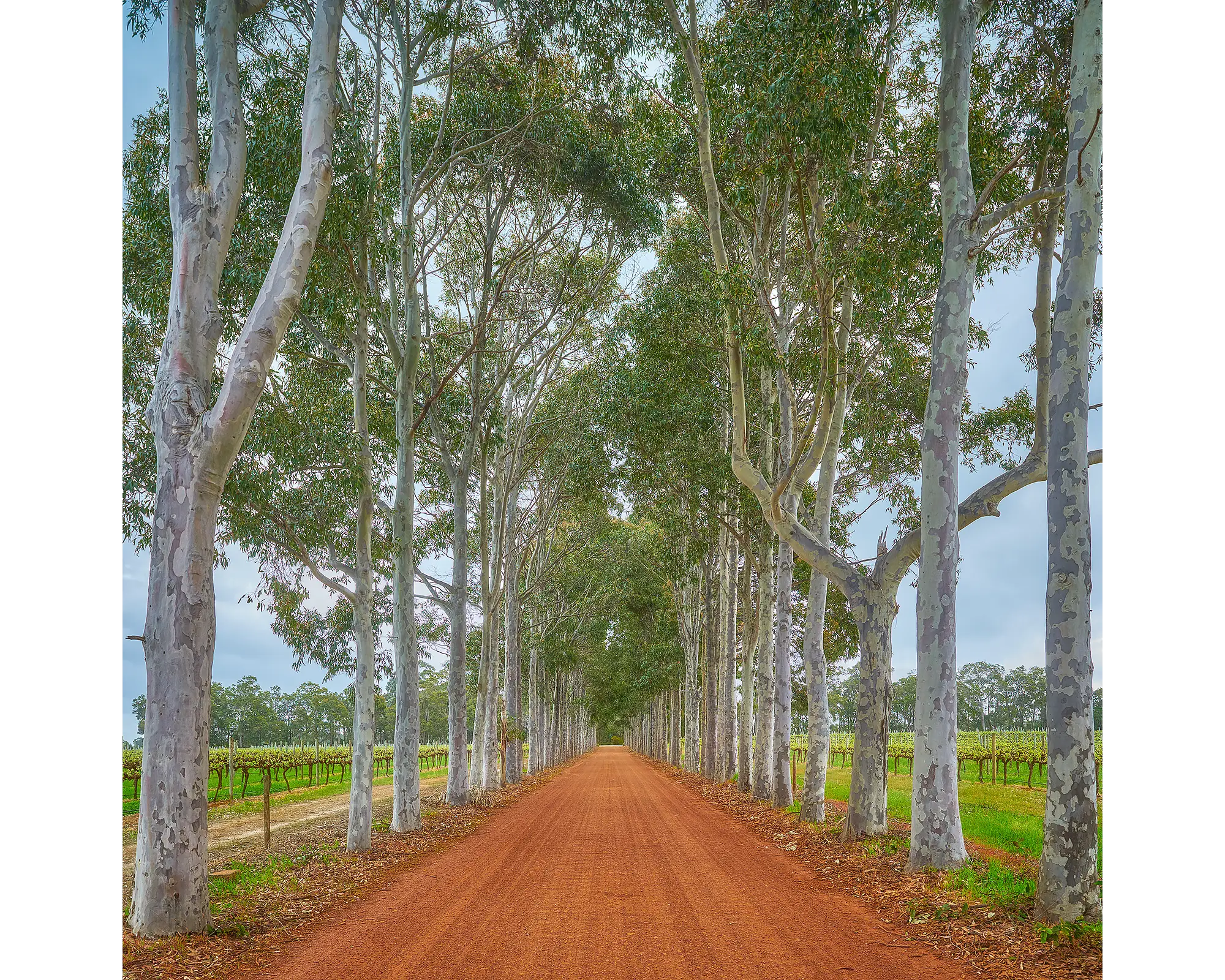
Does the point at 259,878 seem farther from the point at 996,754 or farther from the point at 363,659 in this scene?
the point at 996,754

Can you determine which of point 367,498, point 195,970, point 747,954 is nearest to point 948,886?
point 747,954

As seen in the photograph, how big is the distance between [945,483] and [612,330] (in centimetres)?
1262

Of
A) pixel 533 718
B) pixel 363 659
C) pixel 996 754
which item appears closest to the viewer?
pixel 363 659

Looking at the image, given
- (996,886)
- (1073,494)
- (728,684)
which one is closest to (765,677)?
(728,684)

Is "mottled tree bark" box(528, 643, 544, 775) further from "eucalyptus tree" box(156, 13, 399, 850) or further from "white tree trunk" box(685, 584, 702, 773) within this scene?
"eucalyptus tree" box(156, 13, 399, 850)

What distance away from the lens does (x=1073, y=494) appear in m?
5.90

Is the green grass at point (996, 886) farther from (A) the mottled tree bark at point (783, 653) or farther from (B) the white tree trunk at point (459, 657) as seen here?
(B) the white tree trunk at point (459, 657)

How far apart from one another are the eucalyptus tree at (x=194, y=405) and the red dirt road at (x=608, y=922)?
127 centimetres

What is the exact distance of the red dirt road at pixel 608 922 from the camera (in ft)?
17.2

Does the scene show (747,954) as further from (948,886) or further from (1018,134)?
(1018,134)

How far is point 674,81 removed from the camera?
1223cm

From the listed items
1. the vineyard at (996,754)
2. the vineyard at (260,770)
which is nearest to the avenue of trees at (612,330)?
the vineyard at (260,770)

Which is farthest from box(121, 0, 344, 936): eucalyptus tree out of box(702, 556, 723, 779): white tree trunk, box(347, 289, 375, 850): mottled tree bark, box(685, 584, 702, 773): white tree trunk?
box(685, 584, 702, 773): white tree trunk

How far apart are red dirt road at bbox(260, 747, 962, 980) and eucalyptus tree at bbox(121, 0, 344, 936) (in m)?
1.27
